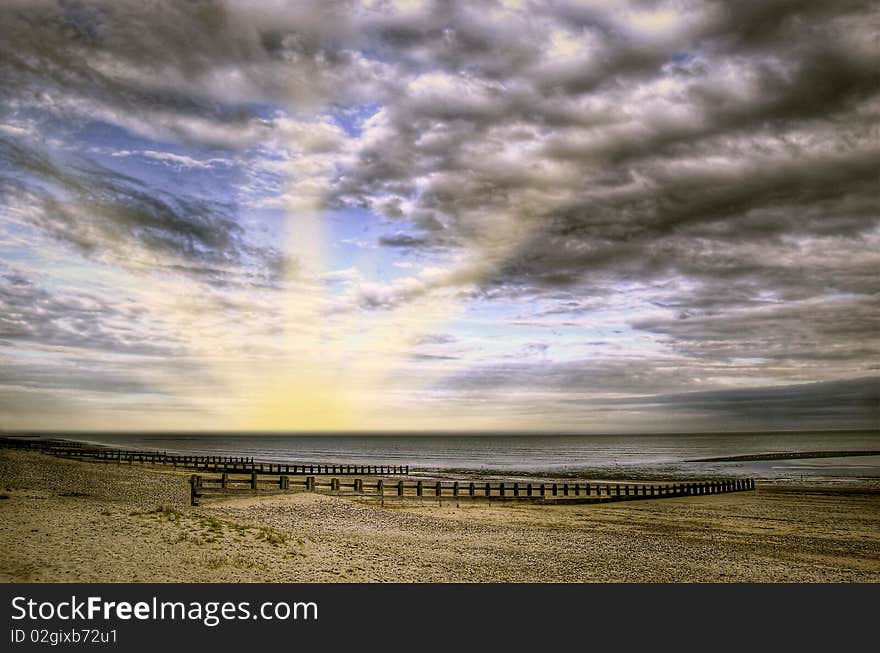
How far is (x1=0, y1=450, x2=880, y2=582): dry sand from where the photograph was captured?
1326 centimetres

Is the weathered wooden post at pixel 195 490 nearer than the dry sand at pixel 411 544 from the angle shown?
No

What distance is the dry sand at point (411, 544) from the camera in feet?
43.5

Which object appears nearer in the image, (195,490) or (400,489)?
(195,490)

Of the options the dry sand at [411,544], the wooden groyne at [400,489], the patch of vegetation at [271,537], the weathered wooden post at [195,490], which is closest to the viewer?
the dry sand at [411,544]

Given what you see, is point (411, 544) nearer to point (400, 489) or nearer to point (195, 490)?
point (195, 490)

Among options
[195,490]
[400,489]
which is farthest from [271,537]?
[400,489]

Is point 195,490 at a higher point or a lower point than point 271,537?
lower

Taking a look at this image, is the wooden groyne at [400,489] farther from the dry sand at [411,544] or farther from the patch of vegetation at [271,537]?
the patch of vegetation at [271,537]

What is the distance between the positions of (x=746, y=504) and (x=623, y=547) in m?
21.3

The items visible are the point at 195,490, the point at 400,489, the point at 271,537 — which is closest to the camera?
the point at 271,537

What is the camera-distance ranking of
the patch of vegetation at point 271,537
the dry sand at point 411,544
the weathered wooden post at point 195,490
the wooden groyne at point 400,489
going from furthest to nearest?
the wooden groyne at point 400,489
the weathered wooden post at point 195,490
the patch of vegetation at point 271,537
the dry sand at point 411,544

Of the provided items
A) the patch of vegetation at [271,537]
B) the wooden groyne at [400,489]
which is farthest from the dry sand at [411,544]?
the wooden groyne at [400,489]

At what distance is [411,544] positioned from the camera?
18781 mm

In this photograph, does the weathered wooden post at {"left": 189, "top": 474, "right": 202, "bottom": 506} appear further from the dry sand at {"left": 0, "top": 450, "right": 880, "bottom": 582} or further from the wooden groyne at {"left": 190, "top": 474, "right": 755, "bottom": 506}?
the dry sand at {"left": 0, "top": 450, "right": 880, "bottom": 582}
